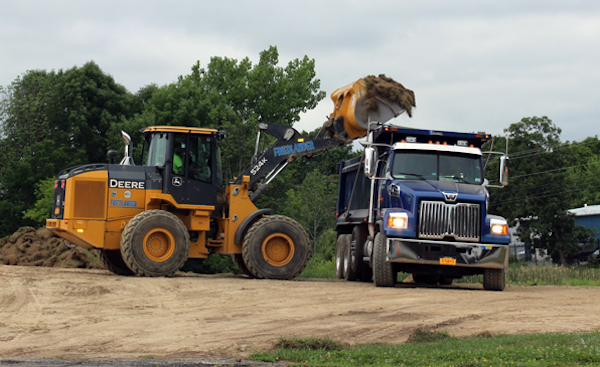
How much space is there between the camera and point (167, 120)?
41.9m

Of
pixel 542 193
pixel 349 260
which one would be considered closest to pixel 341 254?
pixel 349 260

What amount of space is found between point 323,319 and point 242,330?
1.47 metres

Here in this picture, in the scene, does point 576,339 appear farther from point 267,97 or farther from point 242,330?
point 267,97

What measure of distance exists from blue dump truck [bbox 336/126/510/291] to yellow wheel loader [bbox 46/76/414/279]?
5.55ft

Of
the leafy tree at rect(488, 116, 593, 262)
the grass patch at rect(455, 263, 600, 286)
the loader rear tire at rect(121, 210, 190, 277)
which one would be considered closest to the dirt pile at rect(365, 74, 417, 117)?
the loader rear tire at rect(121, 210, 190, 277)

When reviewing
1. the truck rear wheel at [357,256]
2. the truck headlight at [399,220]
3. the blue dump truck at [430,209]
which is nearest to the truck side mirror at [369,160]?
the blue dump truck at [430,209]

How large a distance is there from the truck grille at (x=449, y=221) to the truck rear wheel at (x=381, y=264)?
3.17 feet

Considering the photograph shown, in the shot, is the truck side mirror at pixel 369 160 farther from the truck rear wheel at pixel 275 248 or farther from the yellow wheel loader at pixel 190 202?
the truck rear wheel at pixel 275 248

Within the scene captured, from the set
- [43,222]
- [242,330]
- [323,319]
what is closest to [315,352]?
[242,330]

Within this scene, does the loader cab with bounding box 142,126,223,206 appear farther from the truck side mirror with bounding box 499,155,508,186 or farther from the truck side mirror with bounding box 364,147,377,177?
the truck side mirror with bounding box 499,155,508,186

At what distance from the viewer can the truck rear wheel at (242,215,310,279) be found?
1720cm

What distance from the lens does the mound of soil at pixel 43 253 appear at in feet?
75.7

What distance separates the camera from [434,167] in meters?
15.8

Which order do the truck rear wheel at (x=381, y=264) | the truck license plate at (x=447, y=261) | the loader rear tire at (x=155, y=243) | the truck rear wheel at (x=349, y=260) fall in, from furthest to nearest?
the truck rear wheel at (x=349, y=260) < the loader rear tire at (x=155, y=243) < the truck rear wheel at (x=381, y=264) < the truck license plate at (x=447, y=261)
